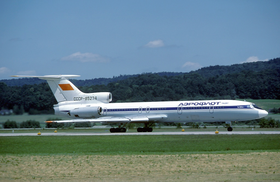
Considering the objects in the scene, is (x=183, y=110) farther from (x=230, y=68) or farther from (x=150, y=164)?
(x=230, y=68)

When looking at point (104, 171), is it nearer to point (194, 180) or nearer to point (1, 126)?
point (194, 180)

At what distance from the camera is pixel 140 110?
45.8 metres

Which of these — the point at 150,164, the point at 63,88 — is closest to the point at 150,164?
the point at 150,164

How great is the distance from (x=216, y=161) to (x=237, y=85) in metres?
83.9

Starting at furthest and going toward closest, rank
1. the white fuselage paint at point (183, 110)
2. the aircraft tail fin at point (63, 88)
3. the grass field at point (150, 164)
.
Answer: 1. the aircraft tail fin at point (63, 88)
2. the white fuselage paint at point (183, 110)
3. the grass field at point (150, 164)

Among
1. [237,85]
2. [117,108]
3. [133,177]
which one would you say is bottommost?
[133,177]

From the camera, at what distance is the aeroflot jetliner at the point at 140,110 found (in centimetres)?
4122

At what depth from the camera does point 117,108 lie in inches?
1841

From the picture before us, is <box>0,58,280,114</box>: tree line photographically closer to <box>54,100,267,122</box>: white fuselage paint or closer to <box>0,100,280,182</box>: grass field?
<box>54,100,267,122</box>: white fuselage paint

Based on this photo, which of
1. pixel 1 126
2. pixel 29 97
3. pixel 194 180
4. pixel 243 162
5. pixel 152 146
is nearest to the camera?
pixel 194 180

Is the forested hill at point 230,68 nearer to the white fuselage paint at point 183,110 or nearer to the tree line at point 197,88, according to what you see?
the tree line at point 197,88

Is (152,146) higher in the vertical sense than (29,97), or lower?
lower

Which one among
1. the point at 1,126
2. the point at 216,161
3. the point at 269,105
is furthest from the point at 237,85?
the point at 216,161

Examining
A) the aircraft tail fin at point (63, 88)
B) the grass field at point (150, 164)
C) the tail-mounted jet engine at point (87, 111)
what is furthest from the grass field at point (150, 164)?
the aircraft tail fin at point (63, 88)
